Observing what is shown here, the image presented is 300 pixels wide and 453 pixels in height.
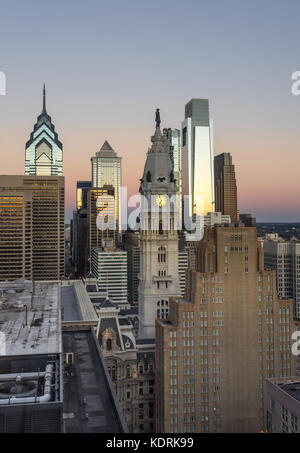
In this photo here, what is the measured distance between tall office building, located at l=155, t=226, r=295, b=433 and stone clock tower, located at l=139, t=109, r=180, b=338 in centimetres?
4539

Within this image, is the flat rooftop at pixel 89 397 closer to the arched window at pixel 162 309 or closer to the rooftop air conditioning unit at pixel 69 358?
the rooftop air conditioning unit at pixel 69 358

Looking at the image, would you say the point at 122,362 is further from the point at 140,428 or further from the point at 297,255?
the point at 297,255

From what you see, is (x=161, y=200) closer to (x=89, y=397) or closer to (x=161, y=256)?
(x=161, y=256)

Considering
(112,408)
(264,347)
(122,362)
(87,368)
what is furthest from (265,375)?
(112,408)

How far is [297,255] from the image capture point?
194875mm

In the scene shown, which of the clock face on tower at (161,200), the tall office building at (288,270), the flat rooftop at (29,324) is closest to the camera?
the flat rooftop at (29,324)

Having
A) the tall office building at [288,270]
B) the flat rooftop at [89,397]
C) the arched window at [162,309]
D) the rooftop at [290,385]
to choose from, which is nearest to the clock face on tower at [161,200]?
the arched window at [162,309]

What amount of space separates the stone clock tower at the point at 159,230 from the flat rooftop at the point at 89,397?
79.1 meters

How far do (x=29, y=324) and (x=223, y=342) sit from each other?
46.1 m

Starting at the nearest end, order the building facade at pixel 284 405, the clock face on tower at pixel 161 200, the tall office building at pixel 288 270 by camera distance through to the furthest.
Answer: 1. the building facade at pixel 284 405
2. the clock face on tower at pixel 161 200
3. the tall office building at pixel 288 270

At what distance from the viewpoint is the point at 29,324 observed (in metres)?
62.6

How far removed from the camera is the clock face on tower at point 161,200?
146500mm

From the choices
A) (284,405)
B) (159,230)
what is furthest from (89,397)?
(159,230)

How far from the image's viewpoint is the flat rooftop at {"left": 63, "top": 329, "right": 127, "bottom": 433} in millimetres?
39594
